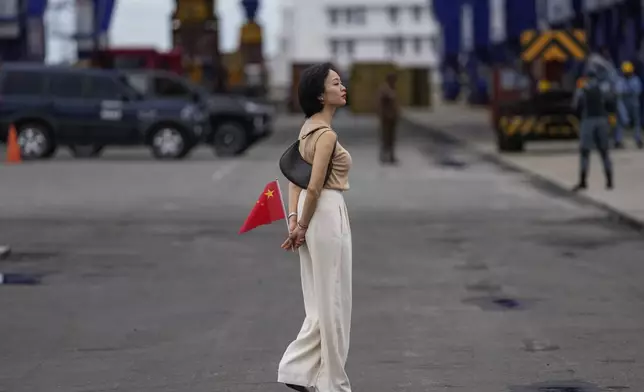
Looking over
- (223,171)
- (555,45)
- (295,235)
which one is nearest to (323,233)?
(295,235)

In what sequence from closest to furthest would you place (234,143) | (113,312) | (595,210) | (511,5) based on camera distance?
(113,312)
(595,210)
(234,143)
(511,5)

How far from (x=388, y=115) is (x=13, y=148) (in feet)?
24.3

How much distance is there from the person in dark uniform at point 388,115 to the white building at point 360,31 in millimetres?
137014

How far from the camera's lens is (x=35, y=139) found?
34656 millimetres

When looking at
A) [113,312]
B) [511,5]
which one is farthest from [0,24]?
[113,312]

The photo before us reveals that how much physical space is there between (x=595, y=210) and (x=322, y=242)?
Answer: 47.1ft

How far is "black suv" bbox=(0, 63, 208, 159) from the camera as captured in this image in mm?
34250

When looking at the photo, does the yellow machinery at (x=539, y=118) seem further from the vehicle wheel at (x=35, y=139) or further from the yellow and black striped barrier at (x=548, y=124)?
the vehicle wheel at (x=35, y=139)

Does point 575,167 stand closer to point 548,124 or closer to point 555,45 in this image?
point 548,124

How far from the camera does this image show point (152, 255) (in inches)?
639

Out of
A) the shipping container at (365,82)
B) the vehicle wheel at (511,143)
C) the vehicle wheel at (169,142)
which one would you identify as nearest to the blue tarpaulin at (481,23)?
the shipping container at (365,82)

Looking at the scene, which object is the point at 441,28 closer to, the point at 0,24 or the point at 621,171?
the point at 0,24

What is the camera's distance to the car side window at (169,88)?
3519 cm

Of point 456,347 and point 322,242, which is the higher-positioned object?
point 322,242
